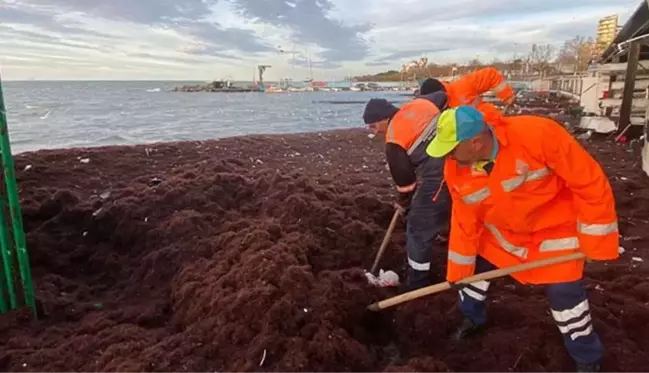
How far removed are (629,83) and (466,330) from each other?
33.0 feet

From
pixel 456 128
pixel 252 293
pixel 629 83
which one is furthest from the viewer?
pixel 629 83

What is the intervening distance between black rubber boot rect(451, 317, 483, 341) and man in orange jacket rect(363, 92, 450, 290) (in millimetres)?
639

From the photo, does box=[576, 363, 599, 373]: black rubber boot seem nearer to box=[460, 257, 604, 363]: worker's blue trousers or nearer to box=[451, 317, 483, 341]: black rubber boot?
box=[460, 257, 604, 363]: worker's blue trousers

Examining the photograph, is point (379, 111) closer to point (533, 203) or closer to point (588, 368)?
point (533, 203)

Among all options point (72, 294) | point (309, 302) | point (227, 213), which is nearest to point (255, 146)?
point (227, 213)

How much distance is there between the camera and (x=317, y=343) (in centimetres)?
267

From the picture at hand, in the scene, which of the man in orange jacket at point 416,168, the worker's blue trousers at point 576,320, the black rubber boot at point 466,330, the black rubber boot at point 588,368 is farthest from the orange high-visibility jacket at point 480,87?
the black rubber boot at point 588,368

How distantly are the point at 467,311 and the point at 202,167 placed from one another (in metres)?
4.47

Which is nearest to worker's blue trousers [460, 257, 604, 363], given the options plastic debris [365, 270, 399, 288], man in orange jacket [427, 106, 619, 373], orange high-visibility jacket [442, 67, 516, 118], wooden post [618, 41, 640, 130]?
man in orange jacket [427, 106, 619, 373]

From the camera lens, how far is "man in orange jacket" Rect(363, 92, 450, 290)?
344 cm

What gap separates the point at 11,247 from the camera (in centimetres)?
314

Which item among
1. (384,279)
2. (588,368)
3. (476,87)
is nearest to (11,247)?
(384,279)

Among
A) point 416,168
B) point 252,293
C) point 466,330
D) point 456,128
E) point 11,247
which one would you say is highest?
point 456,128

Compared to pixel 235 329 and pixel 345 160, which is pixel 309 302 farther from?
pixel 345 160
